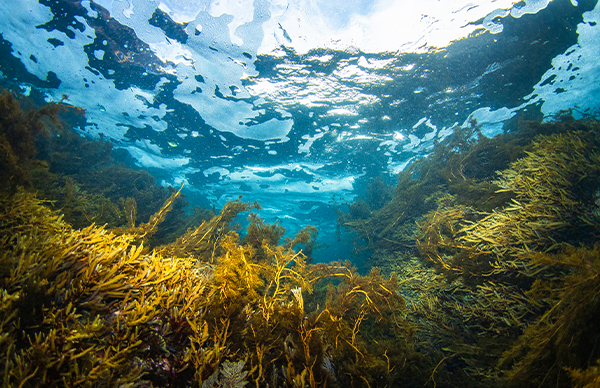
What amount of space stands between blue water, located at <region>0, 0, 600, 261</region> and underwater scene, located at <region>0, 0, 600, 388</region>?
0.08 meters

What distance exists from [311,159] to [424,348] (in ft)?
40.0

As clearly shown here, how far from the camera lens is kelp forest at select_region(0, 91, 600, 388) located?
6.18 ft

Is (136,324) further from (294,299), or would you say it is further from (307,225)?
(307,225)

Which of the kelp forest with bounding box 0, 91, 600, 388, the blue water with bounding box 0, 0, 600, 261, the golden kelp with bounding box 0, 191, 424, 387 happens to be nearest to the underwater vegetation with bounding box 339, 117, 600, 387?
the kelp forest with bounding box 0, 91, 600, 388

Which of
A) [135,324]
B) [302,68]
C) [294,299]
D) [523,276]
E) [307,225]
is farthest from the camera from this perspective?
[302,68]

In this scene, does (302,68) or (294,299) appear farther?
(302,68)

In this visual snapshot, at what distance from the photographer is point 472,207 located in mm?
6309

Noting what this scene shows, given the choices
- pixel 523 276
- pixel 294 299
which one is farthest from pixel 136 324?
pixel 523 276

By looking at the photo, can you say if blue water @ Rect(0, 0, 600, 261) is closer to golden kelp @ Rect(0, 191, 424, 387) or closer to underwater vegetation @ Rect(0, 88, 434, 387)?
underwater vegetation @ Rect(0, 88, 434, 387)

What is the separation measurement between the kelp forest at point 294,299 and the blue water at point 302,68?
153 inches

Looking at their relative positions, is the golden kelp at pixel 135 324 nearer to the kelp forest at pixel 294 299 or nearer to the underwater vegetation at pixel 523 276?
the kelp forest at pixel 294 299

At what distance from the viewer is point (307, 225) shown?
7223 mm

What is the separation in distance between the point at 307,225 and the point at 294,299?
4.10 metres

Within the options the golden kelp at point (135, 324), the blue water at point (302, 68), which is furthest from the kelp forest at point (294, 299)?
the blue water at point (302, 68)
